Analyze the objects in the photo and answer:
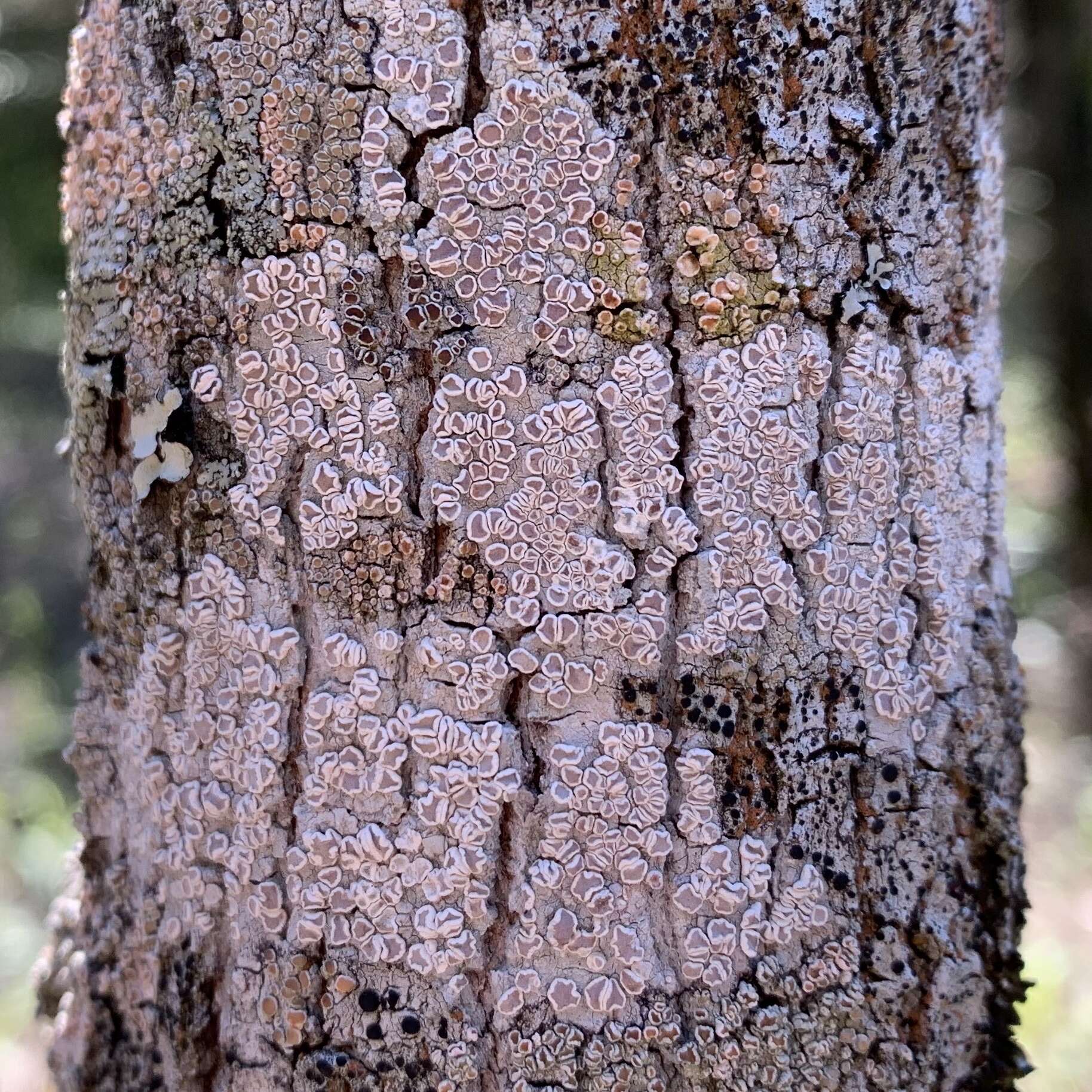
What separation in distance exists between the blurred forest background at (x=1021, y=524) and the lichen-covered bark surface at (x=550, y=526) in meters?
1.32

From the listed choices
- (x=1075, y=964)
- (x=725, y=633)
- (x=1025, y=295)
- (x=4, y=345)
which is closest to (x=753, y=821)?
(x=725, y=633)

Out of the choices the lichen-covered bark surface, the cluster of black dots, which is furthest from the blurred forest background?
the cluster of black dots

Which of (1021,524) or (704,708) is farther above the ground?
(1021,524)

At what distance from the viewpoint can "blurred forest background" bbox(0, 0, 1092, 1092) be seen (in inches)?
109

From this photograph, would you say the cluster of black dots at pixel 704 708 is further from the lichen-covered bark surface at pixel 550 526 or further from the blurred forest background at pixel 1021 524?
the blurred forest background at pixel 1021 524

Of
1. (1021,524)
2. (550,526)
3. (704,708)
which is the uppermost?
(1021,524)

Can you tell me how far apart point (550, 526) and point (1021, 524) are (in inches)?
211

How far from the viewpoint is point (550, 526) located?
859 mm

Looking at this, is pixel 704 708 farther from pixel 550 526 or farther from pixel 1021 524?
pixel 1021 524

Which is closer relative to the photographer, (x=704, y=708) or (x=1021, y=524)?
(x=704, y=708)

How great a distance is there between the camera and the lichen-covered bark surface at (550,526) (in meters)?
0.84

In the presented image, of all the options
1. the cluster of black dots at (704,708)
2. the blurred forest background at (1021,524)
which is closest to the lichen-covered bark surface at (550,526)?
the cluster of black dots at (704,708)

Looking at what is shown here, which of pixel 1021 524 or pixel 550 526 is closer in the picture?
pixel 550 526

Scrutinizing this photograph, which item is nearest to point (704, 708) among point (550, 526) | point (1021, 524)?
point (550, 526)
